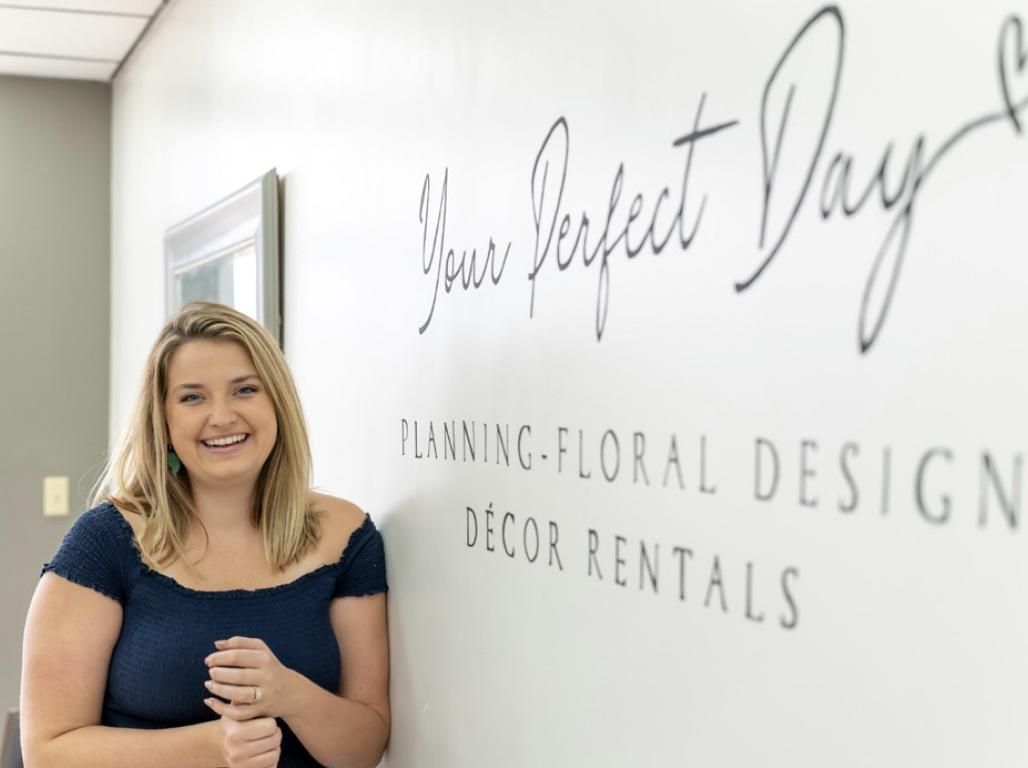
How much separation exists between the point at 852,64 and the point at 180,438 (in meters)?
1.08

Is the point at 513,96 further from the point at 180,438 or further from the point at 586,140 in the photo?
the point at 180,438

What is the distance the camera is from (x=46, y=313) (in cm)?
356

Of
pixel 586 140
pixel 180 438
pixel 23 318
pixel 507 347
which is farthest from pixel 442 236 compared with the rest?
pixel 23 318

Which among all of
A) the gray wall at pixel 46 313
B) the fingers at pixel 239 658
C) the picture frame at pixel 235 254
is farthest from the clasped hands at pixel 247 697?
the gray wall at pixel 46 313

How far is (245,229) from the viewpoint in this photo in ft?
7.00

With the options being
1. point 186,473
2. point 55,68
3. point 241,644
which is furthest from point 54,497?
point 241,644

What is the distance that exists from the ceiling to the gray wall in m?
0.15

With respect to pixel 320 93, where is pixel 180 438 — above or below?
below

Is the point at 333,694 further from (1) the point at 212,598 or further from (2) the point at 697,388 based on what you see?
(2) the point at 697,388

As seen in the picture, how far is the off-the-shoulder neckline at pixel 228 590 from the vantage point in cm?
156

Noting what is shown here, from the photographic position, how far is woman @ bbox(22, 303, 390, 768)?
150 cm

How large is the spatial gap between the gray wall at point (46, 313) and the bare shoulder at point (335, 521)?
2.02 m

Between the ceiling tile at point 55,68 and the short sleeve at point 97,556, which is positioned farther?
the ceiling tile at point 55,68

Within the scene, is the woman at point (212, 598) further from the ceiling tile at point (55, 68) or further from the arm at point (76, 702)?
the ceiling tile at point (55, 68)
